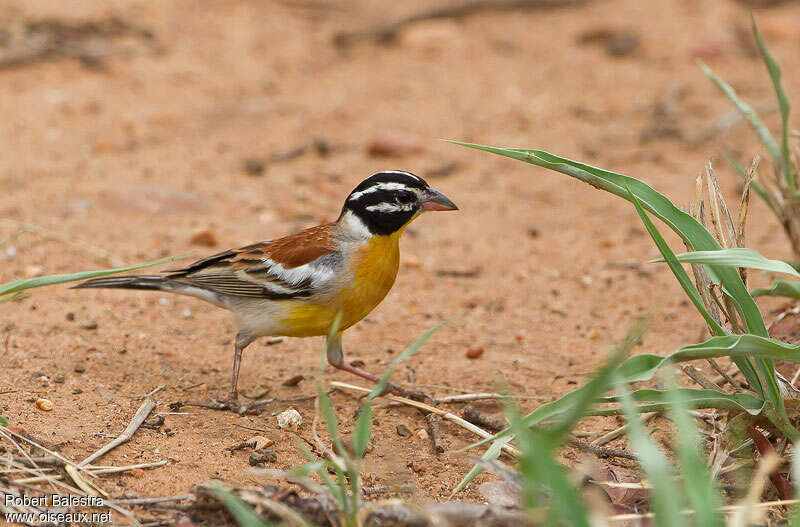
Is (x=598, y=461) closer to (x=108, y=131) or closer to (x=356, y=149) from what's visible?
(x=356, y=149)

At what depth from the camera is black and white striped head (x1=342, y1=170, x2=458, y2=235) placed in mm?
5719

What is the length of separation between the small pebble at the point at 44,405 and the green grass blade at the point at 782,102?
4.16 metres

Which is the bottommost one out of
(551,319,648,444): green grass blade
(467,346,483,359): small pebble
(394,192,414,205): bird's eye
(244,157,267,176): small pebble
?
(467,346,483,359): small pebble

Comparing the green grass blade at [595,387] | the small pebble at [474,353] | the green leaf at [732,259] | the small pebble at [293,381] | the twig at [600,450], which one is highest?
the green grass blade at [595,387]

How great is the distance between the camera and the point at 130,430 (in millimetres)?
4645

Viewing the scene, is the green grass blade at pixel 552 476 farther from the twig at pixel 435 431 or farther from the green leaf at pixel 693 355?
the twig at pixel 435 431

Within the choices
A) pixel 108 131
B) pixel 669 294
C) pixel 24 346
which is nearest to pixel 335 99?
pixel 108 131

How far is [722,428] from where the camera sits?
4250mm

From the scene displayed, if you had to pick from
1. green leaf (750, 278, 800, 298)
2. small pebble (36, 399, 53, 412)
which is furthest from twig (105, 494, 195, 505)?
green leaf (750, 278, 800, 298)

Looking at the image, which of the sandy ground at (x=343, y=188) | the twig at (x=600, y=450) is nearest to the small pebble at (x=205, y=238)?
the sandy ground at (x=343, y=188)

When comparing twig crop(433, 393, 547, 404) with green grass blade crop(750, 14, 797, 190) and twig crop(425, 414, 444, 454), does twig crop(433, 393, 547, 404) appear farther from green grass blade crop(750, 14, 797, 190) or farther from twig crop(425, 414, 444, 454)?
green grass blade crop(750, 14, 797, 190)

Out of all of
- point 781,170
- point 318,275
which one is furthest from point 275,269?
point 781,170

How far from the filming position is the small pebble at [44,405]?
4785mm

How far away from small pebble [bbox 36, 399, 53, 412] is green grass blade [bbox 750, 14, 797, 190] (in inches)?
164
